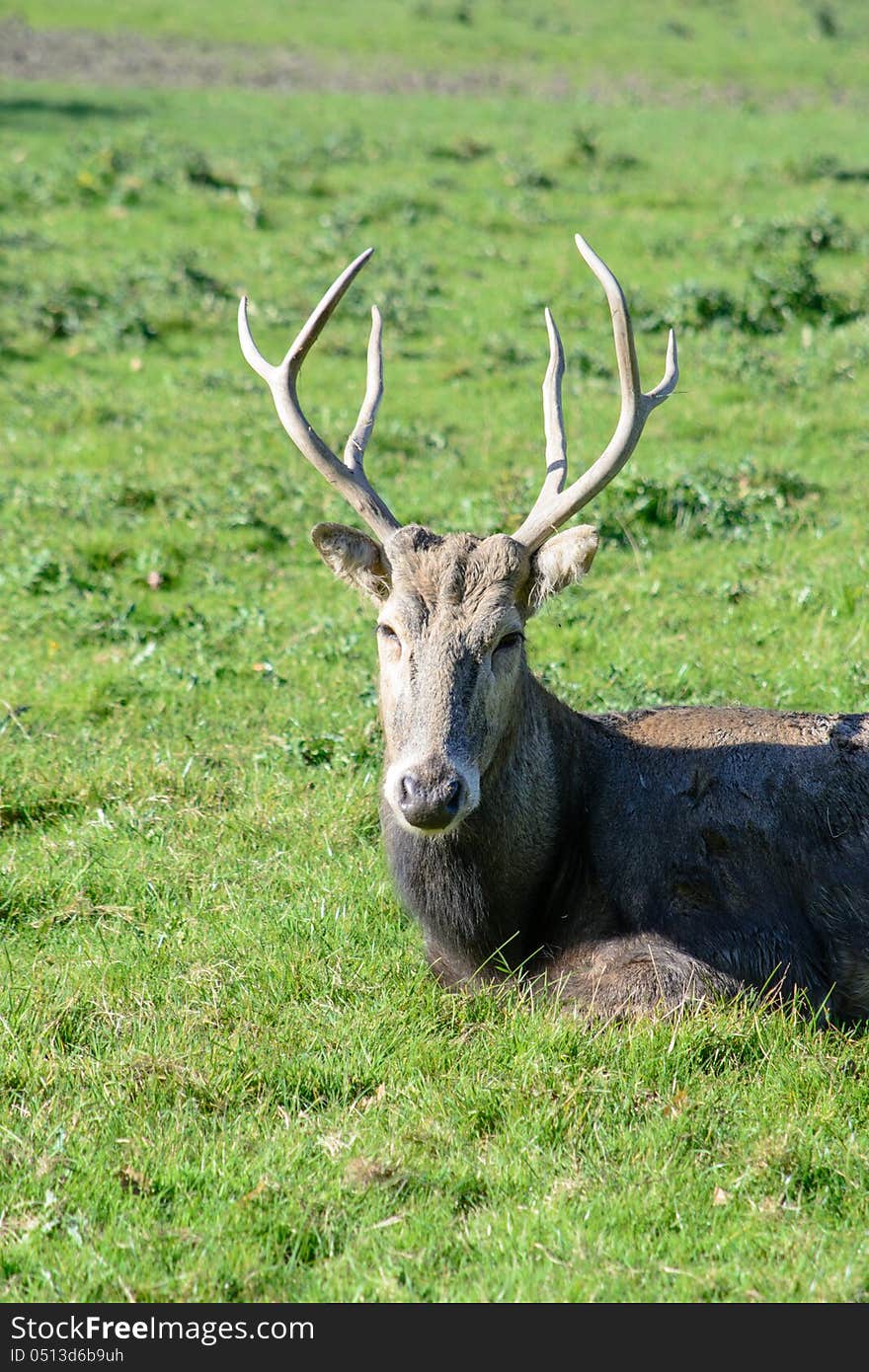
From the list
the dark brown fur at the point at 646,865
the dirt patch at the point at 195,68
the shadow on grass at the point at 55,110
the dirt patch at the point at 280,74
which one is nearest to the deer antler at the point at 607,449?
the dark brown fur at the point at 646,865

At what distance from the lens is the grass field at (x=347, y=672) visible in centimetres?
471

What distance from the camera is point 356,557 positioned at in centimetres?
627

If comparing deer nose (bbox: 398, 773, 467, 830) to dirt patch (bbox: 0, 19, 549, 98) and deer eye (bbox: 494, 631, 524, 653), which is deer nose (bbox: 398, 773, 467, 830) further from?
dirt patch (bbox: 0, 19, 549, 98)

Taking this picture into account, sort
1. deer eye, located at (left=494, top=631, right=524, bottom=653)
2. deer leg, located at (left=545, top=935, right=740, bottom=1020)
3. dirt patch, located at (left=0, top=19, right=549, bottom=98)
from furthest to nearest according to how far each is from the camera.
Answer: dirt patch, located at (left=0, top=19, right=549, bottom=98) → deer eye, located at (left=494, top=631, right=524, bottom=653) → deer leg, located at (left=545, top=935, right=740, bottom=1020)

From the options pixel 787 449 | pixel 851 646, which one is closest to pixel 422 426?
pixel 787 449

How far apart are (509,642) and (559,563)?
0.40 meters

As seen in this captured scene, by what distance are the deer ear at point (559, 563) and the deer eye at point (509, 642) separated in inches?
8.6

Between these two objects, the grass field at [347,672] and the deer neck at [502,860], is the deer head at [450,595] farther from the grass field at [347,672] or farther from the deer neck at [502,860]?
the grass field at [347,672]

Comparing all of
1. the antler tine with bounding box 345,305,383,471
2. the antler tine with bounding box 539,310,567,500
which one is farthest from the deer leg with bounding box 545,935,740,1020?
the antler tine with bounding box 345,305,383,471

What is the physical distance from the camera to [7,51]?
34.8 meters

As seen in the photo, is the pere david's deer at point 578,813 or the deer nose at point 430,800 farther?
the pere david's deer at point 578,813

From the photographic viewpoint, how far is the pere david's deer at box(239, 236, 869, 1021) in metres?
5.96

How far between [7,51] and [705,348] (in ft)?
83.9

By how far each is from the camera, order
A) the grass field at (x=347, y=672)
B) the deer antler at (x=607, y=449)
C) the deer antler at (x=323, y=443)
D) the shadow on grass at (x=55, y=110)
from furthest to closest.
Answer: the shadow on grass at (x=55, y=110) → the deer antler at (x=323, y=443) → the deer antler at (x=607, y=449) → the grass field at (x=347, y=672)
